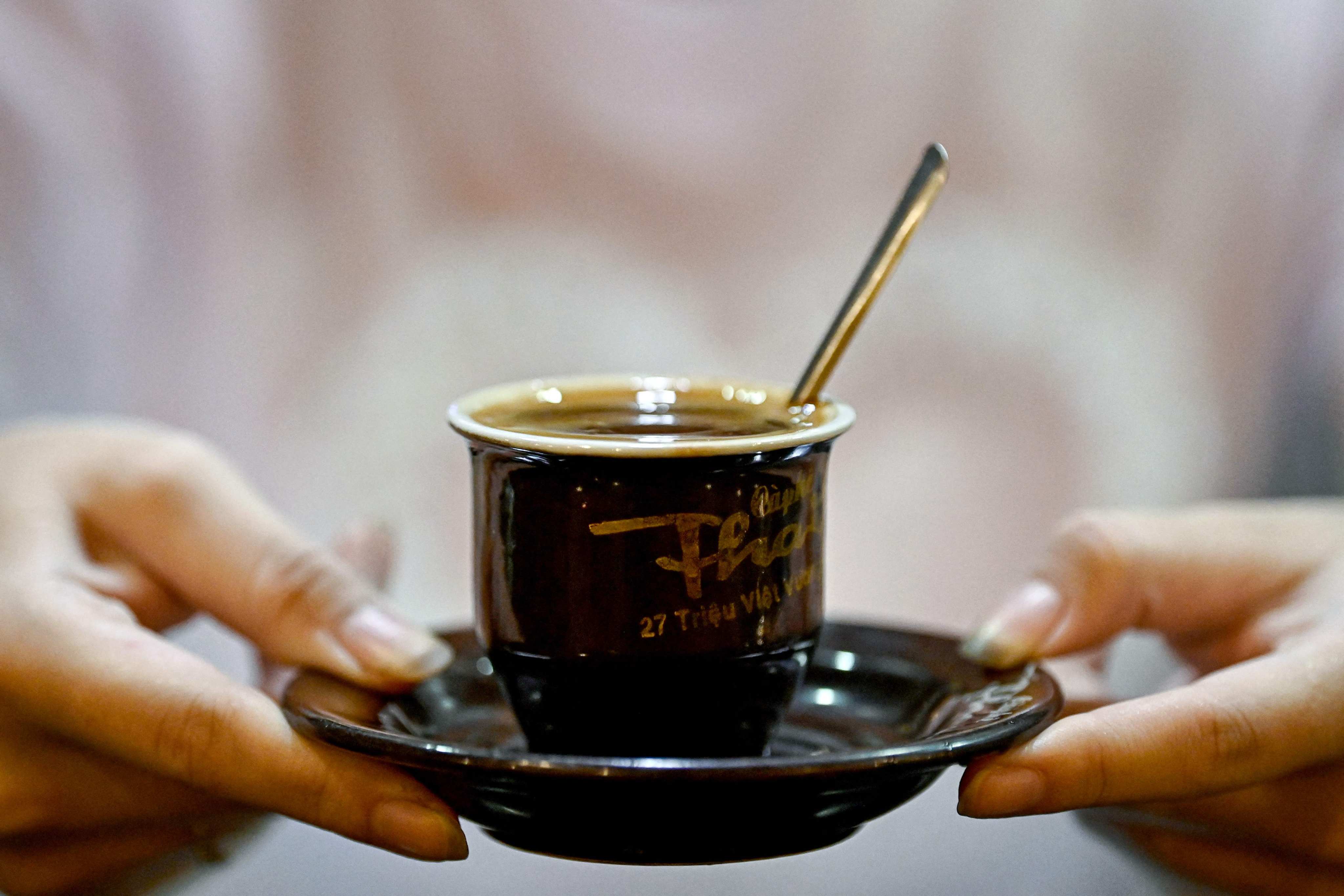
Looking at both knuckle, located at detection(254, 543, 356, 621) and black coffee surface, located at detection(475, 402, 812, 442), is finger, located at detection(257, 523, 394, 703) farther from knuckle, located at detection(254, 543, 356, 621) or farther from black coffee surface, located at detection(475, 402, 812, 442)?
black coffee surface, located at detection(475, 402, 812, 442)

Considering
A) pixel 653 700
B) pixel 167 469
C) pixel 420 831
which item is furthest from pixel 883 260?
pixel 167 469

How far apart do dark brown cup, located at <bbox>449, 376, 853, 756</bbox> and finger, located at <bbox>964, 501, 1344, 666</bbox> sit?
23 cm

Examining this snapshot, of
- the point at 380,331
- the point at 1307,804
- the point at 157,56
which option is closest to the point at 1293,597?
the point at 1307,804

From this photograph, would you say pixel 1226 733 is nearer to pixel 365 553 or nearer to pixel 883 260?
pixel 883 260

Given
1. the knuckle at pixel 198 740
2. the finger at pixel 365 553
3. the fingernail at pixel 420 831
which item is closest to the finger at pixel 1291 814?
the fingernail at pixel 420 831

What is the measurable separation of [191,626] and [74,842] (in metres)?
0.73

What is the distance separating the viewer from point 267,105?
125 centimetres

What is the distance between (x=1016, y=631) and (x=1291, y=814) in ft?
0.69

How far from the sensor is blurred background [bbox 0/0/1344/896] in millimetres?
1234

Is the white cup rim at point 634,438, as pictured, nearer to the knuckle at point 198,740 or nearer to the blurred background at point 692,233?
the knuckle at point 198,740

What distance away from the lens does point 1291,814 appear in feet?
2.42

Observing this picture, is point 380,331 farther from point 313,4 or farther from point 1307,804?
point 1307,804

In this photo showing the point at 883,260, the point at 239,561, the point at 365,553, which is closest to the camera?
the point at 883,260

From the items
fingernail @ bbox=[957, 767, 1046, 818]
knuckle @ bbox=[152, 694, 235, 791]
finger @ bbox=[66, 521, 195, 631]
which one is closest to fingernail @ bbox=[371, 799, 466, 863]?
knuckle @ bbox=[152, 694, 235, 791]
